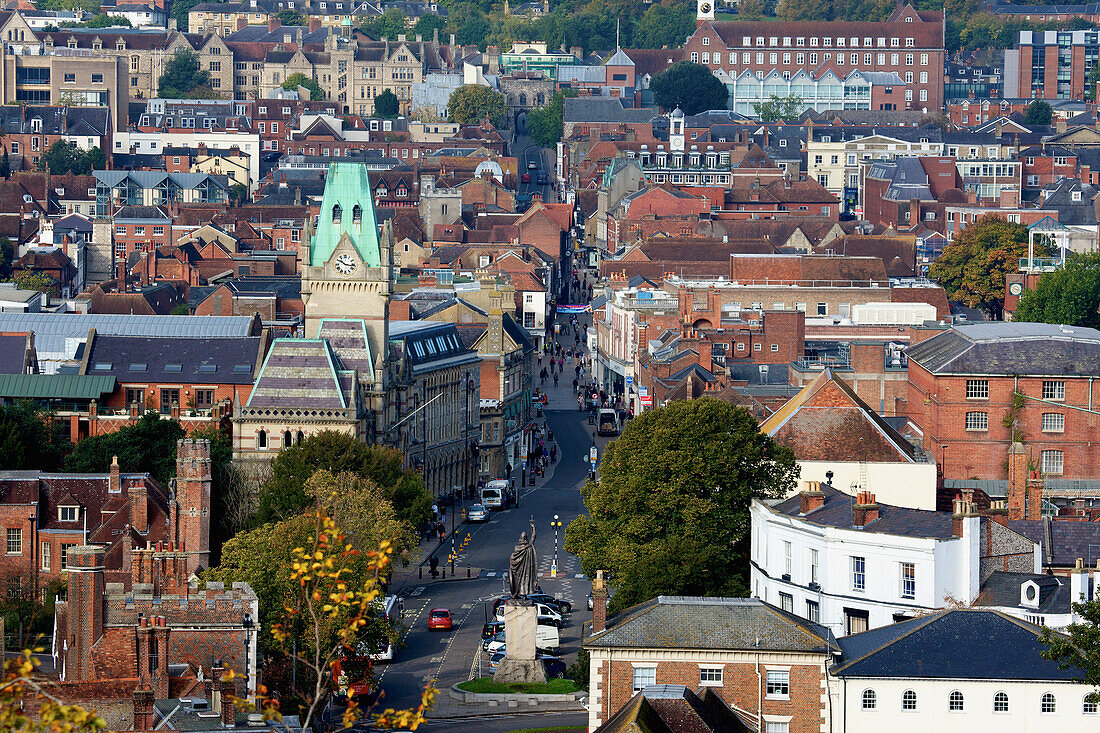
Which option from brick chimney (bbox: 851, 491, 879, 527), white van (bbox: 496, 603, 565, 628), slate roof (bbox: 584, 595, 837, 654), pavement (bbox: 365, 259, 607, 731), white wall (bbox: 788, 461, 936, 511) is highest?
brick chimney (bbox: 851, 491, 879, 527)

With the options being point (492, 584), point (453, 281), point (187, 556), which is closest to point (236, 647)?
point (187, 556)

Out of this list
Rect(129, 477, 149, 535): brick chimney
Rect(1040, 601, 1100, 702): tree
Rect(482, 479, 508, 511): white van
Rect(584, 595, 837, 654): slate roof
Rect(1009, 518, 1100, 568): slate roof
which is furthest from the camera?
Rect(482, 479, 508, 511): white van

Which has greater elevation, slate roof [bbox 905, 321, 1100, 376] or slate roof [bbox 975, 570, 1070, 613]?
slate roof [bbox 905, 321, 1100, 376]

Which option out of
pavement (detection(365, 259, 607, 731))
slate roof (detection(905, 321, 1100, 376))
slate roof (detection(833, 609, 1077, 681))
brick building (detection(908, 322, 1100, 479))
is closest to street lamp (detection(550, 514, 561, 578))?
pavement (detection(365, 259, 607, 731))

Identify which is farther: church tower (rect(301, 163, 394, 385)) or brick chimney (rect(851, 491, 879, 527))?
church tower (rect(301, 163, 394, 385))

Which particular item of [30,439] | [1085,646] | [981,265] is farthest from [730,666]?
[981,265]

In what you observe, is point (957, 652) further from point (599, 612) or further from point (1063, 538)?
point (1063, 538)

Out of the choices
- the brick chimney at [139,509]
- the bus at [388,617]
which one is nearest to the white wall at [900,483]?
the bus at [388,617]

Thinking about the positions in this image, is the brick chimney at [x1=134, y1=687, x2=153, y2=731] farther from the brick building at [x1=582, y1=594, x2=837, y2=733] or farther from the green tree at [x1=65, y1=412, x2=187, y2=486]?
the green tree at [x1=65, y1=412, x2=187, y2=486]
